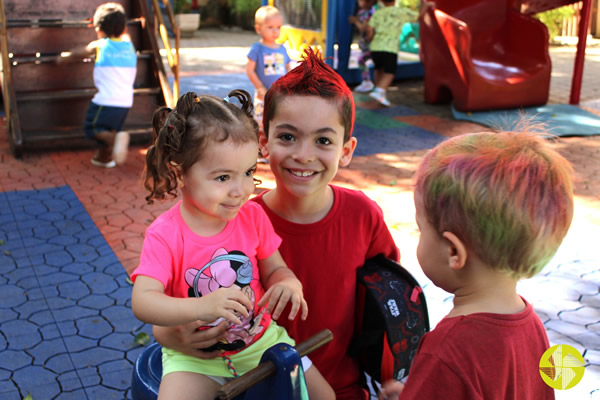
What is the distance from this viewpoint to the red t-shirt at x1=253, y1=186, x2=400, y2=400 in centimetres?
202

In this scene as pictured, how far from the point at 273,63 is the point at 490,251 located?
16.5ft

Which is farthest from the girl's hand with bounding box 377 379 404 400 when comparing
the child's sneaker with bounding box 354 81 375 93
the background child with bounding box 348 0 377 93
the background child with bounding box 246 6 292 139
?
the child's sneaker with bounding box 354 81 375 93

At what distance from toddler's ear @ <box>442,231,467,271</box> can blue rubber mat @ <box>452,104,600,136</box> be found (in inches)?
252

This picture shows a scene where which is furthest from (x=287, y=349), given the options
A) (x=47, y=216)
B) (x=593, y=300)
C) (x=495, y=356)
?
(x=47, y=216)

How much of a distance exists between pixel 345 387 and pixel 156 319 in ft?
2.46

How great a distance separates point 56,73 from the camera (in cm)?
677

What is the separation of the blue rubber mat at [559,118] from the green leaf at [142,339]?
536 cm

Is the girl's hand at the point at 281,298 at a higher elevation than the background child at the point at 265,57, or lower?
lower

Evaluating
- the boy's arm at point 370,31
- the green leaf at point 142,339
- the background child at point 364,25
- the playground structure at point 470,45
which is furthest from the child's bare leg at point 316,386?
the background child at point 364,25

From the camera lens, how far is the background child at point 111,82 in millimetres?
5957

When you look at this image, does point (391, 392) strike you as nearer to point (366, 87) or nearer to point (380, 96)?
point (380, 96)

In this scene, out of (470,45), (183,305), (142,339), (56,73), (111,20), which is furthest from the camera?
(470,45)

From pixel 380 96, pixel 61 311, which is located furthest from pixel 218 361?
pixel 380 96

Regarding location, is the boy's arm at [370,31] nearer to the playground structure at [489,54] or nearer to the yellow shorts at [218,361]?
the playground structure at [489,54]
